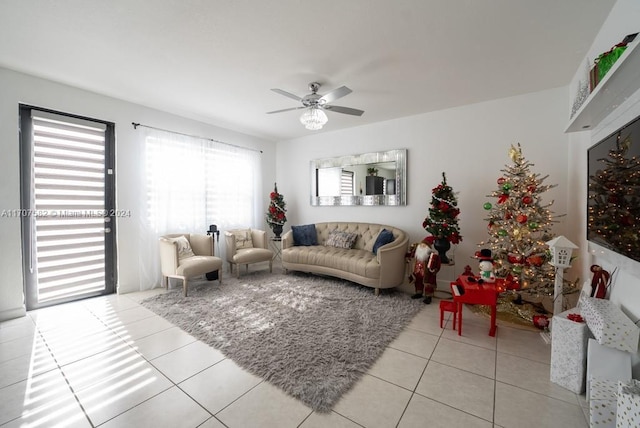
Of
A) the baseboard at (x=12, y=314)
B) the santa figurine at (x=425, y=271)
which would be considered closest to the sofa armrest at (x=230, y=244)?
the baseboard at (x=12, y=314)

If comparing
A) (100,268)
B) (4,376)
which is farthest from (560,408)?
(100,268)

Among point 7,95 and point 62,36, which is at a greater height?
point 62,36

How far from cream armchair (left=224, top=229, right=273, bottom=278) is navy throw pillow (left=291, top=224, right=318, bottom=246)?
54cm

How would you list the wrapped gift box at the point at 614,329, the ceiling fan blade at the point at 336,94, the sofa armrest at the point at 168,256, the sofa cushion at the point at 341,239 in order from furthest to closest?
the sofa cushion at the point at 341,239, the sofa armrest at the point at 168,256, the ceiling fan blade at the point at 336,94, the wrapped gift box at the point at 614,329

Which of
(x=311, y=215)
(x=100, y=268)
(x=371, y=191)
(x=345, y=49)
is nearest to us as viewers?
(x=345, y=49)

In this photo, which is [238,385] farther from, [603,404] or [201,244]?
[201,244]

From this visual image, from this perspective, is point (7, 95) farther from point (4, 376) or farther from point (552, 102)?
point (552, 102)

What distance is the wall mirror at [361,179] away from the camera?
431 cm

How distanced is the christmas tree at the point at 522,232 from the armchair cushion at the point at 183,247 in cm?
420

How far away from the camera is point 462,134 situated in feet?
12.3

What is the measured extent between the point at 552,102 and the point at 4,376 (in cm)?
600

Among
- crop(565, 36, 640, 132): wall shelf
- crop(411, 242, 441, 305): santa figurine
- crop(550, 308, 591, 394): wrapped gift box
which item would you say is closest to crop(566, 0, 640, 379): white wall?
crop(565, 36, 640, 132): wall shelf

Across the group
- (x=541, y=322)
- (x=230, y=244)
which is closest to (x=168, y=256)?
(x=230, y=244)

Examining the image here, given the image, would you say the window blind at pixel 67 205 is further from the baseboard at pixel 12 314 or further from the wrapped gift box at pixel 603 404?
the wrapped gift box at pixel 603 404
